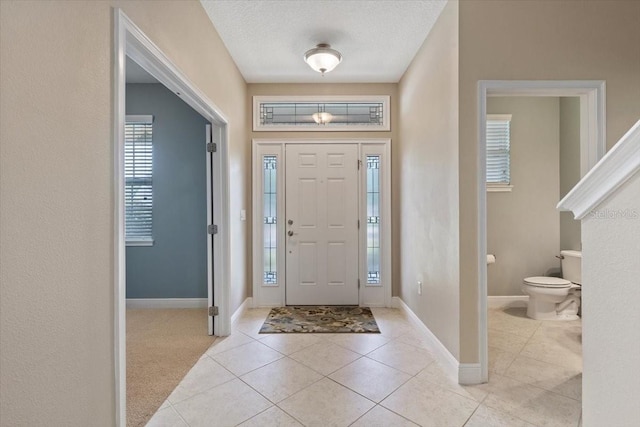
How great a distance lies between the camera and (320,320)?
3379 millimetres

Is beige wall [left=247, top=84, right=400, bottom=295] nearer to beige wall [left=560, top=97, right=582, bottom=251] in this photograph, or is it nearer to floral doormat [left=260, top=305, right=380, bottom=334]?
floral doormat [left=260, top=305, right=380, bottom=334]

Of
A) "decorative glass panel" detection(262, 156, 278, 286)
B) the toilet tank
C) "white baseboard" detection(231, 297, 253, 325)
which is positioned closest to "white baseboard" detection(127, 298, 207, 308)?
"white baseboard" detection(231, 297, 253, 325)

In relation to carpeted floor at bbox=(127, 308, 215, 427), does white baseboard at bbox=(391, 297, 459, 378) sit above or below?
above

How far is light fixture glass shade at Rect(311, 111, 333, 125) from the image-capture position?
3.85 metres

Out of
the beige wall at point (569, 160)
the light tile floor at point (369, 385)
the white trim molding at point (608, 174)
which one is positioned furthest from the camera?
the beige wall at point (569, 160)

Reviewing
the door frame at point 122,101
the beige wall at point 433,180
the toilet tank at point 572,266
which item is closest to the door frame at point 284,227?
the beige wall at point 433,180

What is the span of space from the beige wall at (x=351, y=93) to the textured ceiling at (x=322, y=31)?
0.25 meters

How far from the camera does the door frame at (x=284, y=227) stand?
3.83 m

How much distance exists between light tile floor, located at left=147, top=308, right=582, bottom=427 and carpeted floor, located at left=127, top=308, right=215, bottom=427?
0.30 ft

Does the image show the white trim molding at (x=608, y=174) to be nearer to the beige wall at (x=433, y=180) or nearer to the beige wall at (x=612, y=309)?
the beige wall at (x=612, y=309)

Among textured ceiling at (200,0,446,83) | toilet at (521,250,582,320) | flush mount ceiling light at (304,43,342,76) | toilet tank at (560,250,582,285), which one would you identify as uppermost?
textured ceiling at (200,0,446,83)

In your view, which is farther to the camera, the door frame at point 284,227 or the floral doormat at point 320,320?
the door frame at point 284,227

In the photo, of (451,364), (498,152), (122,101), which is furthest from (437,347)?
(122,101)

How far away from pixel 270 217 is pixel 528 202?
3124 mm
